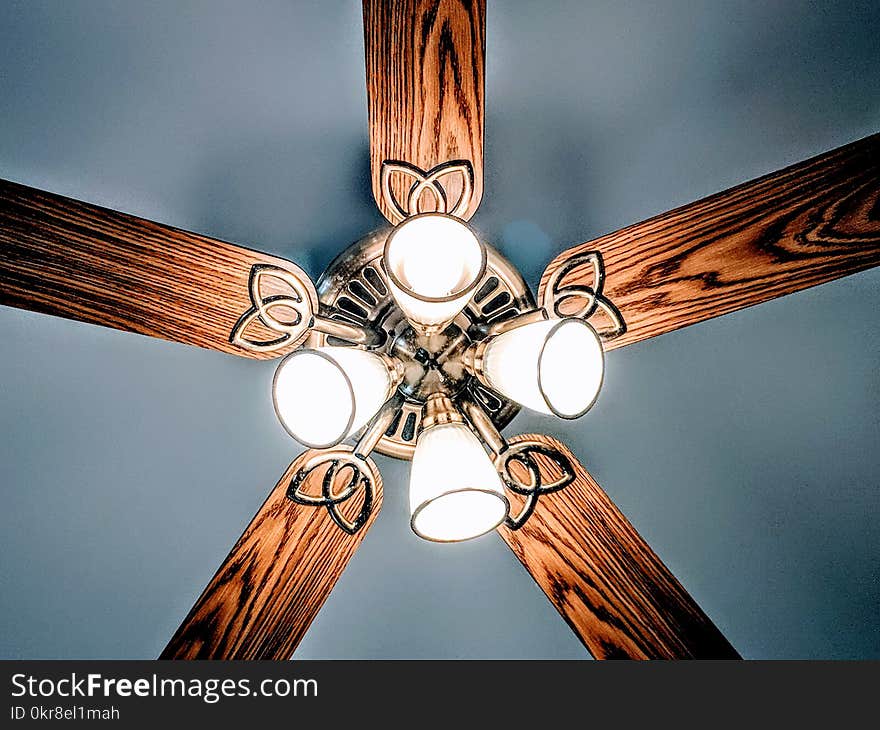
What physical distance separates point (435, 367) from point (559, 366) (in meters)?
0.20

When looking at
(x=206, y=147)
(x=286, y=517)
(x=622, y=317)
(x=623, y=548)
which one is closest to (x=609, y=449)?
(x=623, y=548)

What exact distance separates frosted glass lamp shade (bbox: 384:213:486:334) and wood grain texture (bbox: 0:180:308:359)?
17cm

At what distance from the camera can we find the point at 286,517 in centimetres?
94

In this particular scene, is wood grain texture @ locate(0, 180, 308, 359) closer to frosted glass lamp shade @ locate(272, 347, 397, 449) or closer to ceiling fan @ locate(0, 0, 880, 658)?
ceiling fan @ locate(0, 0, 880, 658)

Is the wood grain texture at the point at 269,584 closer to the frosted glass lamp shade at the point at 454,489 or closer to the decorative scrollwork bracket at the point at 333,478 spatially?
the decorative scrollwork bracket at the point at 333,478

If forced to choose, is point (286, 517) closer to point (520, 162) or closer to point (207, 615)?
point (207, 615)

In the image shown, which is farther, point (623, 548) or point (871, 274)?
point (871, 274)

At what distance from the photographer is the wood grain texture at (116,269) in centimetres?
73

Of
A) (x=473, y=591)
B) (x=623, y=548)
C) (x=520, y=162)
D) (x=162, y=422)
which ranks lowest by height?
(x=473, y=591)

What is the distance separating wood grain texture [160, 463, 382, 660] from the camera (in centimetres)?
93

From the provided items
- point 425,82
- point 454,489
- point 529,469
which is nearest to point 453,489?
point 454,489

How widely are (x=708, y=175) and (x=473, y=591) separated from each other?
0.85 m

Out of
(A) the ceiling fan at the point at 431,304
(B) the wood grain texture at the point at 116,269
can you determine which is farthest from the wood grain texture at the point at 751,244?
(B) the wood grain texture at the point at 116,269

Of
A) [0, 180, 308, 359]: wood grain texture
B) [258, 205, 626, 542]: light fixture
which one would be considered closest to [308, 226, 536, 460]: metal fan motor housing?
[258, 205, 626, 542]: light fixture
